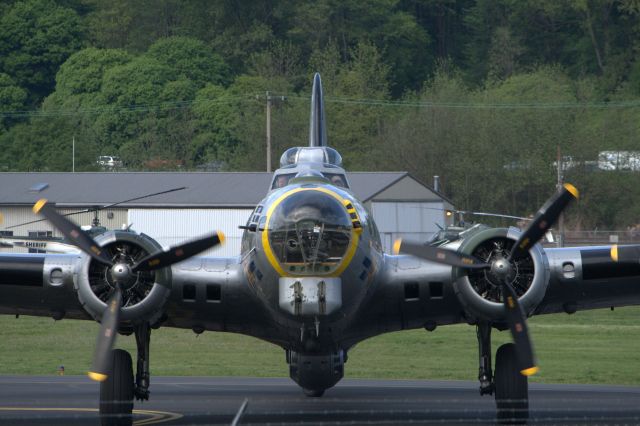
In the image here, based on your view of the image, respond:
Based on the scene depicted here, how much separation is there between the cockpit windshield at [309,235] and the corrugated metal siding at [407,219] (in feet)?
152

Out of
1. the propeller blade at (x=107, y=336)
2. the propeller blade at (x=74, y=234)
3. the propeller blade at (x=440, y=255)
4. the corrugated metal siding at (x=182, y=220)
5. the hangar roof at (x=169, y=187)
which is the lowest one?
the propeller blade at (x=107, y=336)

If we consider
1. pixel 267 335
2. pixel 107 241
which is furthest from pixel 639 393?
pixel 107 241

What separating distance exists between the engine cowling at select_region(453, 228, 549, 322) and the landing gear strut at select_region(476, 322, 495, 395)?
808 millimetres

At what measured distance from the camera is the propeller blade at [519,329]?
18.0 meters

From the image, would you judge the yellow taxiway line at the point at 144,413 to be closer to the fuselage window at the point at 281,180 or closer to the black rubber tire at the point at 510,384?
the fuselage window at the point at 281,180

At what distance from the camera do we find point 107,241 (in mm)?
18375

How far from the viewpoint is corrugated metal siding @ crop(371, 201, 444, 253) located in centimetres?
6506

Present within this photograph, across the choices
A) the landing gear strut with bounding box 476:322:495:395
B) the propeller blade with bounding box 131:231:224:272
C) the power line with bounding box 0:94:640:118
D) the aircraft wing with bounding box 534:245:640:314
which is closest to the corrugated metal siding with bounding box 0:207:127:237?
the power line with bounding box 0:94:640:118

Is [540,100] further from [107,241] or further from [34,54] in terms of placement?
[107,241]

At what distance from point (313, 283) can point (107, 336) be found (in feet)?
10.5

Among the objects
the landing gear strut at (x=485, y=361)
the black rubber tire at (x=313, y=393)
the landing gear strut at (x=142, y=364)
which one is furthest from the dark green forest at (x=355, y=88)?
the landing gear strut at (x=142, y=364)

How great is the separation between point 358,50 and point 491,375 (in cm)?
9006

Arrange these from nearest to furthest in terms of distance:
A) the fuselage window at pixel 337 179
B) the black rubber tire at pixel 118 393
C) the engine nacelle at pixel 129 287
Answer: the black rubber tire at pixel 118 393 → the engine nacelle at pixel 129 287 → the fuselage window at pixel 337 179

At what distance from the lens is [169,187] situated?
226 ft
